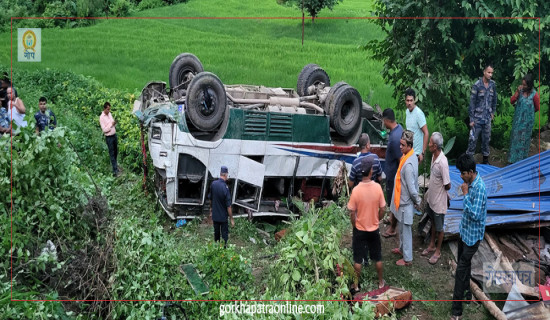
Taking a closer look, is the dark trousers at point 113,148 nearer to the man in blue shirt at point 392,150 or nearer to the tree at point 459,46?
the tree at point 459,46

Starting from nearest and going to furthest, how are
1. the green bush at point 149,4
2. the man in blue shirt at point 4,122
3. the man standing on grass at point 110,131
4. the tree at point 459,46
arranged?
the man in blue shirt at point 4,122 < the tree at point 459,46 < the man standing on grass at point 110,131 < the green bush at point 149,4

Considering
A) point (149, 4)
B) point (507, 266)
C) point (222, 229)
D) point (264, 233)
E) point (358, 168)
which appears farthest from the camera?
point (149, 4)

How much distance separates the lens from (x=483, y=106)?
29.5ft

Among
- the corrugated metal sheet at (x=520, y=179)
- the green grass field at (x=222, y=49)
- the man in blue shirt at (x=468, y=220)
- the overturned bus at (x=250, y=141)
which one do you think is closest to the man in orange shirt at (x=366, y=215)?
the man in blue shirt at (x=468, y=220)

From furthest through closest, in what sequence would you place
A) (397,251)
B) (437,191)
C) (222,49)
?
(222,49) → (397,251) → (437,191)

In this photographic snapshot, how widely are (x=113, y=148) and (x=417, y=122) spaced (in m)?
5.97

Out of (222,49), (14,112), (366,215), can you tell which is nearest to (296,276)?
(366,215)

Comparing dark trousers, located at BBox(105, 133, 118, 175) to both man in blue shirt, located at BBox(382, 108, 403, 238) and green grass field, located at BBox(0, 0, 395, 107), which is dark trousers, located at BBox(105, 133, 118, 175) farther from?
man in blue shirt, located at BBox(382, 108, 403, 238)

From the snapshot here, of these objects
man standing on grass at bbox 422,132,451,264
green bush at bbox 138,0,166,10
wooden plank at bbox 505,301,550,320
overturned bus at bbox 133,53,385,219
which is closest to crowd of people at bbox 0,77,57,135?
overturned bus at bbox 133,53,385,219

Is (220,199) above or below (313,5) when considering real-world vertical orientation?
below

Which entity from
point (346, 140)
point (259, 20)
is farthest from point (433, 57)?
point (259, 20)

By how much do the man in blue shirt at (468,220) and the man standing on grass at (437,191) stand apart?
68 cm

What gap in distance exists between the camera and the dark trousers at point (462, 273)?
220 inches

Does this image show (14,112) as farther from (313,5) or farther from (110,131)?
(313,5)
